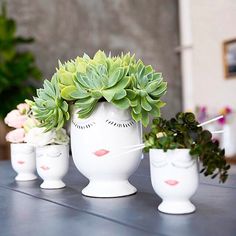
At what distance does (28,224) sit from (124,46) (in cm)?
372

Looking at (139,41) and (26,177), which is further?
(139,41)

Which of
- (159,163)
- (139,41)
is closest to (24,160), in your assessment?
(159,163)

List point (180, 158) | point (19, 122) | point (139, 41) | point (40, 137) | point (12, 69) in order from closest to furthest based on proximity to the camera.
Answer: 1. point (180, 158)
2. point (40, 137)
3. point (19, 122)
4. point (12, 69)
5. point (139, 41)

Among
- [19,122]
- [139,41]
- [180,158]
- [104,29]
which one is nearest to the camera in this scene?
[180,158]

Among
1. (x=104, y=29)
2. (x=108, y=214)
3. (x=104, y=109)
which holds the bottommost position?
(x=108, y=214)

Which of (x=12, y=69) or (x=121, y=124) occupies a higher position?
(x=12, y=69)

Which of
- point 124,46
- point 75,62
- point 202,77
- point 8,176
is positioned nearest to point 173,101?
point 202,77

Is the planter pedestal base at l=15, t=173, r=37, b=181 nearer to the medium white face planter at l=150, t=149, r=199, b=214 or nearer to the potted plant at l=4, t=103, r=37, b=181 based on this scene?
the potted plant at l=4, t=103, r=37, b=181

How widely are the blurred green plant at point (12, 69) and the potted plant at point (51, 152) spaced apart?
7.65ft

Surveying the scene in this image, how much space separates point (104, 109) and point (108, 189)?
0.20 m

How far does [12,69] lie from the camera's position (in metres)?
3.36

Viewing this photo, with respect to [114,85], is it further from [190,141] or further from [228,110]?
[228,110]

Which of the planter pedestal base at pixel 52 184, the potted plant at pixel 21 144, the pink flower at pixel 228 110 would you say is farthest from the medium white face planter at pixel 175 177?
the pink flower at pixel 228 110

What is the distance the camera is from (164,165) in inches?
29.2
